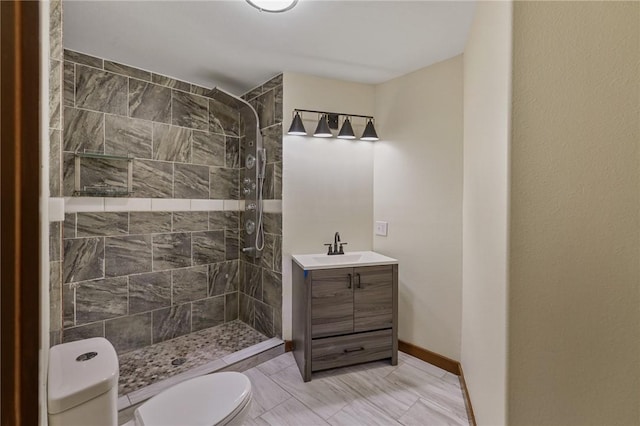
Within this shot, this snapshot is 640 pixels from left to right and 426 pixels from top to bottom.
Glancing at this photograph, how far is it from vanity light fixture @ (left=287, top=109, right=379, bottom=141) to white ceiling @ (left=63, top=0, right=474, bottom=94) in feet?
1.13

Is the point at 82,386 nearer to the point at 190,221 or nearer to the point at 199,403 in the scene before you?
the point at 199,403

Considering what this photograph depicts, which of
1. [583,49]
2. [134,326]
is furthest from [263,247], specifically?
[583,49]

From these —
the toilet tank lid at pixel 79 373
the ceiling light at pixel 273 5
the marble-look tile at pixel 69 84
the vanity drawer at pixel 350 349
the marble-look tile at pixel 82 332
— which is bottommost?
the vanity drawer at pixel 350 349

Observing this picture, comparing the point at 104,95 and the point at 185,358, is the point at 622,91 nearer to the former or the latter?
the point at 185,358

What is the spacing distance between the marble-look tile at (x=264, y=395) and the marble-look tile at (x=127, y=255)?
1.32 m

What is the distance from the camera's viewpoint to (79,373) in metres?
1.01

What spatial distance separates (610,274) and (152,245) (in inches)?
118

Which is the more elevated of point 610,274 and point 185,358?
point 610,274

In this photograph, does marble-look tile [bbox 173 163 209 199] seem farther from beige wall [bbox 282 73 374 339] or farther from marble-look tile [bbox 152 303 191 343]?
marble-look tile [bbox 152 303 191 343]

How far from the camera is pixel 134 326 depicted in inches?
98.8

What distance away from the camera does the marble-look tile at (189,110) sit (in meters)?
2.72

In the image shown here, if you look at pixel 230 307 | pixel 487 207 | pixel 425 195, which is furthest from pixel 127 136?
pixel 487 207

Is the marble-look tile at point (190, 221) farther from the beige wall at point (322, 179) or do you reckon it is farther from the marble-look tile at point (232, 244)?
the beige wall at point (322, 179)

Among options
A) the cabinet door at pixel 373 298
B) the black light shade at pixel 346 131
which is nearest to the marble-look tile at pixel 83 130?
the black light shade at pixel 346 131
